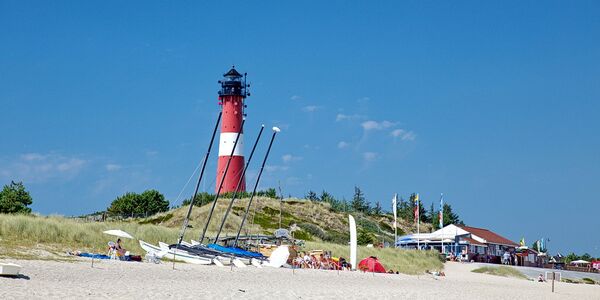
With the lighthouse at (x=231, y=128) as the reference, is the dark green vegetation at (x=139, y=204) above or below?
below

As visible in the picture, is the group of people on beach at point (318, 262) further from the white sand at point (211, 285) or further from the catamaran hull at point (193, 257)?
the catamaran hull at point (193, 257)

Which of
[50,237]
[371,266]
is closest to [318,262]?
[371,266]

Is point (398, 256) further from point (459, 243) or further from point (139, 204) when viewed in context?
point (139, 204)

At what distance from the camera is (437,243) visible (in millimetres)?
58656

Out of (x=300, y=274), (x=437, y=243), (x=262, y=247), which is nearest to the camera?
(x=300, y=274)

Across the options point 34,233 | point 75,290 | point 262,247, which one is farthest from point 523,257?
point 75,290

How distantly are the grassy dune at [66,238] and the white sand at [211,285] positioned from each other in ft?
12.4

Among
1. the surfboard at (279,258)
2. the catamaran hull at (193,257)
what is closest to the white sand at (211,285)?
the catamaran hull at (193,257)

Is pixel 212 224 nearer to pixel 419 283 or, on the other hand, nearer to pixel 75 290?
pixel 419 283

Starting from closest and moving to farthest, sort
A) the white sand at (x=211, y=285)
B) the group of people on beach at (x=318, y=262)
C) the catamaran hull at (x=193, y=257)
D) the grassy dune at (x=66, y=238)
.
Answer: the white sand at (x=211, y=285) → the grassy dune at (x=66, y=238) → the catamaran hull at (x=193, y=257) → the group of people on beach at (x=318, y=262)

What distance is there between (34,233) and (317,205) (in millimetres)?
39776

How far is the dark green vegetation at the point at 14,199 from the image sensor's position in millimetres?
55031

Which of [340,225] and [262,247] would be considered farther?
[340,225]

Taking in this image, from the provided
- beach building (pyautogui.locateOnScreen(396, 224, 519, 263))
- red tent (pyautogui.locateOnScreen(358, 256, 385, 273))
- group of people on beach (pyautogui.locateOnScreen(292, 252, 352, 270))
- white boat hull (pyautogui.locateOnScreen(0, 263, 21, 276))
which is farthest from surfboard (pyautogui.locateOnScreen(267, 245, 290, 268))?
beach building (pyautogui.locateOnScreen(396, 224, 519, 263))
